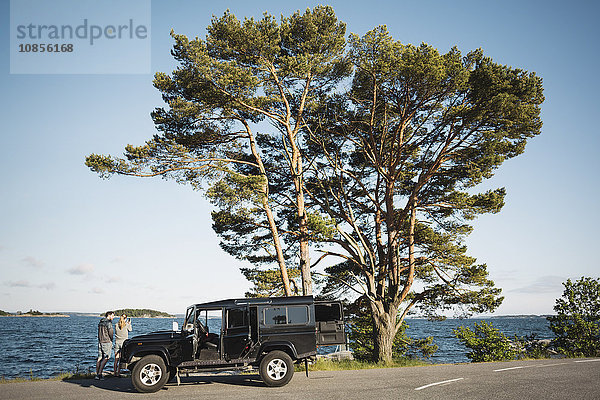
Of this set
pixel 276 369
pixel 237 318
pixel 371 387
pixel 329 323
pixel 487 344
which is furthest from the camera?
pixel 487 344

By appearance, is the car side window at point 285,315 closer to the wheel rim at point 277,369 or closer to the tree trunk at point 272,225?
the wheel rim at point 277,369

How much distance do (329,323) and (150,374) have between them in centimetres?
504

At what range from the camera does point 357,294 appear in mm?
26703

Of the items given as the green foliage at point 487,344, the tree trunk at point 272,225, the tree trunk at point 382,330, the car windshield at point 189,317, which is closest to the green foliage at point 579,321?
the green foliage at point 487,344

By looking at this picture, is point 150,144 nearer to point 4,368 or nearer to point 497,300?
point 497,300

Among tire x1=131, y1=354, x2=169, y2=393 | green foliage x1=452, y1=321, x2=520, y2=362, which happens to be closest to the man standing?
Answer: tire x1=131, y1=354, x2=169, y2=393

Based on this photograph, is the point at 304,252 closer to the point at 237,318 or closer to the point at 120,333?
the point at 237,318

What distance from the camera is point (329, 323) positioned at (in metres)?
13.9

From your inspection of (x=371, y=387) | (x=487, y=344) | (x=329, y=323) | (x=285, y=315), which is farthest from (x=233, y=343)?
(x=487, y=344)

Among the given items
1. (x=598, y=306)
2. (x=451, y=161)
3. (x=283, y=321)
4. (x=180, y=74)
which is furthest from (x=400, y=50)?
(x=598, y=306)

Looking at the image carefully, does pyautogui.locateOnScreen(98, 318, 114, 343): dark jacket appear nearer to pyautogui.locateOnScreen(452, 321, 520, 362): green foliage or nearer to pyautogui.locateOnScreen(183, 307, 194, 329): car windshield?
pyautogui.locateOnScreen(183, 307, 194, 329): car windshield

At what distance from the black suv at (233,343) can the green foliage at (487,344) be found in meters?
13.0

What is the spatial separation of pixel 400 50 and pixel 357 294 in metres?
13.3

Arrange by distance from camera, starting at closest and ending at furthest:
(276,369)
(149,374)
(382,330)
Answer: (149,374) < (276,369) < (382,330)
